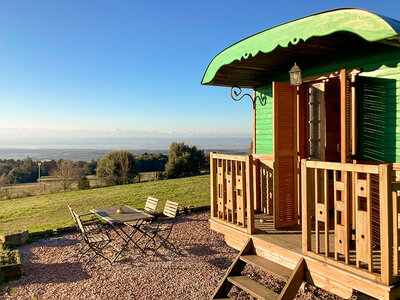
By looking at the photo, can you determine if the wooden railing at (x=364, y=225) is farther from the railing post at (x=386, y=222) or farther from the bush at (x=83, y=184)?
the bush at (x=83, y=184)

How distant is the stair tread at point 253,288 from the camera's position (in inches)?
140

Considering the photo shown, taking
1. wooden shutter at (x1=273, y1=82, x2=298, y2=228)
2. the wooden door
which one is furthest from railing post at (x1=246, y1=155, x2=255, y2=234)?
the wooden door

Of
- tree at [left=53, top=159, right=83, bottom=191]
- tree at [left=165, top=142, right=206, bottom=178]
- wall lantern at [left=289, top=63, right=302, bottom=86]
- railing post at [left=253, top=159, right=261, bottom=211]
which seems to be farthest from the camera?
tree at [left=165, top=142, right=206, bottom=178]

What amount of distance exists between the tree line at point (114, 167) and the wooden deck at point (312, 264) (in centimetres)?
1697

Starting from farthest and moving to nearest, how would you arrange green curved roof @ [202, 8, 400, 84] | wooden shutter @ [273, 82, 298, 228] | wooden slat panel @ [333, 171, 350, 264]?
wooden shutter @ [273, 82, 298, 228] < wooden slat panel @ [333, 171, 350, 264] < green curved roof @ [202, 8, 400, 84]

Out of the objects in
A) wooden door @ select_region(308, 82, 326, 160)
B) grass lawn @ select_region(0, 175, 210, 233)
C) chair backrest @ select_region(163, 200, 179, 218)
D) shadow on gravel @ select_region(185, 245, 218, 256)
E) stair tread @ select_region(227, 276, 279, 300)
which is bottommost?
grass lawn @ select_region(0, 175, 210, 233)

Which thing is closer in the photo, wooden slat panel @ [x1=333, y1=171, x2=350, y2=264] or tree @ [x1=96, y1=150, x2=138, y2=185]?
wooden slat panel @ [x1=333, y1=171, x2=350, y2=264]

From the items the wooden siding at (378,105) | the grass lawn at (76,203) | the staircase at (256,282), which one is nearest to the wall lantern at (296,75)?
the wooden siding at (378,105)

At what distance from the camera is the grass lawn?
977 cm

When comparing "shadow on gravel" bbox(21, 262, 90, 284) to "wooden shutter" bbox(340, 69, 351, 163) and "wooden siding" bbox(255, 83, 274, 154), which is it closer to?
"wooden siding" bbox(255, 83, 274, 154)

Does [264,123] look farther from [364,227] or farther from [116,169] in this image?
[116,169]

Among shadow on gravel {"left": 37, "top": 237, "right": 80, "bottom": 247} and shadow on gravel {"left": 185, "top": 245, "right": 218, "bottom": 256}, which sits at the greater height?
shadow on gravel {"left": 185, "top": 245, "right": 218, "bottom": 256}

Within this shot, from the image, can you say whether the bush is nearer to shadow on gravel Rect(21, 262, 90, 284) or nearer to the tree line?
the tree line

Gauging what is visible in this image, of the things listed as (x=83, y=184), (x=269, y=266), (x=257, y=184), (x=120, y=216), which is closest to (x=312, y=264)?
(x=269, y=266)
